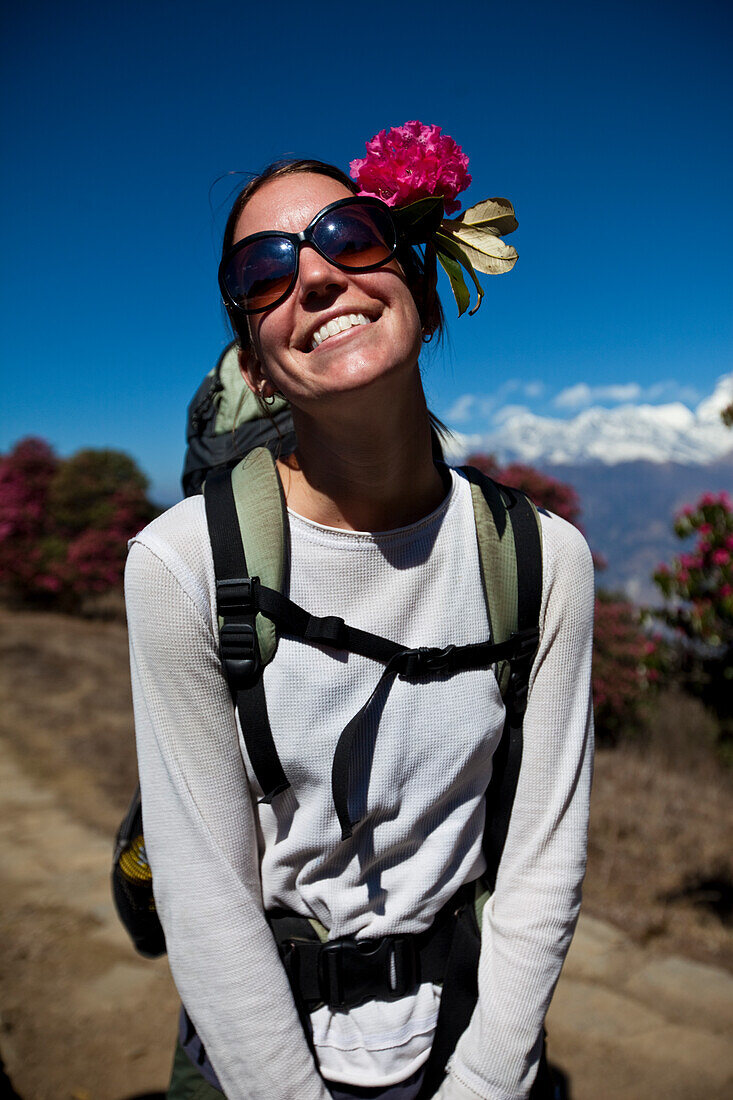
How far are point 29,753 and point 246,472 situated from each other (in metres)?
5.42

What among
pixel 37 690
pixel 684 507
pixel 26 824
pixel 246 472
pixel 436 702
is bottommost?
pixel 26 824

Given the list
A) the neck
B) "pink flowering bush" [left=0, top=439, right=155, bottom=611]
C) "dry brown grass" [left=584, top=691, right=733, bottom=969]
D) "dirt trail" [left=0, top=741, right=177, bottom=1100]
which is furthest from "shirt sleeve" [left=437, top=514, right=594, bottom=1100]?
"pink flowering bush" [left=0, top=439, right=155, bottom=611]

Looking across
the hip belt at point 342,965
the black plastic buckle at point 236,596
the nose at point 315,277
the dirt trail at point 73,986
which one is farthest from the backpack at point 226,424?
the dirt trail at point 73,986

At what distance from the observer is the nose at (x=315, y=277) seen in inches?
45.8

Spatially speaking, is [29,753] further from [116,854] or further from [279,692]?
[279,692]

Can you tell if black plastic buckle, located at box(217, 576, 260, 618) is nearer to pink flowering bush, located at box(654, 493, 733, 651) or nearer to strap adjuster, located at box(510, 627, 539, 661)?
strap adjuster, located at box(510, 627, 539, 661)

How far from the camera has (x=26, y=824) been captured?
4.53m

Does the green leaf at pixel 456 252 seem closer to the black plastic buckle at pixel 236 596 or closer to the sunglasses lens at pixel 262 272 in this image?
the sunglasses lens at pixel 262 272

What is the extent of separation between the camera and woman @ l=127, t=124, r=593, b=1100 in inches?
43.9

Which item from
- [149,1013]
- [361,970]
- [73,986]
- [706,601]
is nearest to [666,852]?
[706,601]

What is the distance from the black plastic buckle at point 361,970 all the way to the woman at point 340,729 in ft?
0.07

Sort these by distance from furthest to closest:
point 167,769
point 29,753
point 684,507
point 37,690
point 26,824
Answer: point 37,690 → point 29,753 → point 26,824 → point 684,507 → point 167,769

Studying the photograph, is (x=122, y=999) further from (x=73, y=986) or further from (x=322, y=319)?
(x=322, y=319)

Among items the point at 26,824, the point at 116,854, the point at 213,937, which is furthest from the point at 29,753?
the point at 213,937
